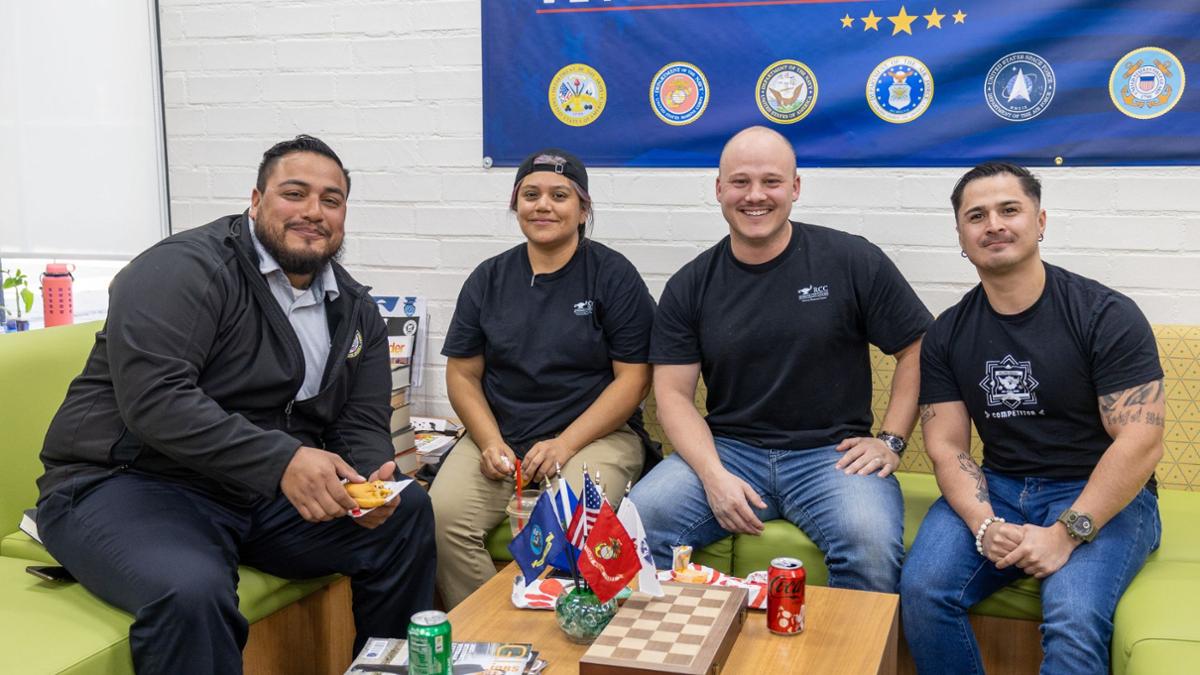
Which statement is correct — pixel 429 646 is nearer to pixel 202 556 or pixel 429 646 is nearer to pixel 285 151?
pixel 202 556

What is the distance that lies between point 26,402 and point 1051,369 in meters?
2.30

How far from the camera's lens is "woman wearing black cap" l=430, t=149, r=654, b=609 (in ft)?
→ 9.40

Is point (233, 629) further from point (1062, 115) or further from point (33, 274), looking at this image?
point (1062, 115)

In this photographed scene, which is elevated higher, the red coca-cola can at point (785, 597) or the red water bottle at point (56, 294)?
the red water bottle at point (56, 294)

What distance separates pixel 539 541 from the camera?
1.99m

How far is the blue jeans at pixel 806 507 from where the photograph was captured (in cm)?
245

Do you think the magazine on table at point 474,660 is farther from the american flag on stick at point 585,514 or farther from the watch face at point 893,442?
the watch face at point 893,442

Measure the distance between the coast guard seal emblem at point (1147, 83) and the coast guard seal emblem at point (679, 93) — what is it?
1105 mm

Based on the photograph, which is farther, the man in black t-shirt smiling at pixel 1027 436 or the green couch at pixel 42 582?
the man in black t-shirt smiling at pixel 1027 436

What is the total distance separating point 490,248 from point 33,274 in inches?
56.7

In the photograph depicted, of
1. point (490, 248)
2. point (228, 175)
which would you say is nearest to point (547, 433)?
point (490, 248)

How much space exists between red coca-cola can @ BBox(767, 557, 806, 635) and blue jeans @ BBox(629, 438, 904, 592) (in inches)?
20.5

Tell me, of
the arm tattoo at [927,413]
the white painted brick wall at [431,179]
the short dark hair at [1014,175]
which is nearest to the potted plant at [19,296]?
the white painted brick wall at [431,179]

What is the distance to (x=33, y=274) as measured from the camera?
138 inches
